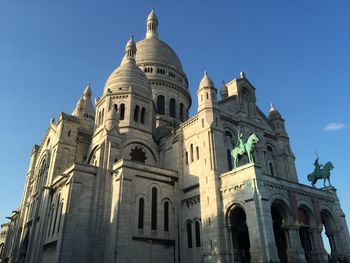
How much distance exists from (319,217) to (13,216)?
134 ft

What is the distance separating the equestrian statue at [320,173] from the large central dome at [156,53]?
30.3 meters

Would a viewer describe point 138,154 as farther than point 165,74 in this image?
No

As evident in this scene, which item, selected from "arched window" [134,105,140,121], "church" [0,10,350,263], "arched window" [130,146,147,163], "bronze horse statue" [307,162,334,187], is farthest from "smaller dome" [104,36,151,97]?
"bronze horse statue" [307,162,334,187]

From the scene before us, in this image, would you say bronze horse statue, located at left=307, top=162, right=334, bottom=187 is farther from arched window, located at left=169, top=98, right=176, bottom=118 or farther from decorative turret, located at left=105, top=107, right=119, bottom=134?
arched window, located at left=169, top=98, right=176, bottom=118

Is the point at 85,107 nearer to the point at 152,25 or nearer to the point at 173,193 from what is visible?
the point at 152,25

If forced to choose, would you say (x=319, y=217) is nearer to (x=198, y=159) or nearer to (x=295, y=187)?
(x=295, y=187)

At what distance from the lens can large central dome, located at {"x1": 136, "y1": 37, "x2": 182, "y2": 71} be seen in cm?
5476

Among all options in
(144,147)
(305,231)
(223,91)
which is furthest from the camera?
(223,91)

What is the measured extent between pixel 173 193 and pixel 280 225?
10946 mm

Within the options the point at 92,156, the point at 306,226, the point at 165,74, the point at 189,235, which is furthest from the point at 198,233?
the point at 165,74

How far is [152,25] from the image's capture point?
2530 inches

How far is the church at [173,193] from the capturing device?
91.2 feet

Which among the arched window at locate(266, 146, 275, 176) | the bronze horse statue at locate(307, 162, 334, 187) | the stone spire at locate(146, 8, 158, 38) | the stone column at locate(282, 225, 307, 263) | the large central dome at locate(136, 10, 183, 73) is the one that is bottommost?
the stone column at locate(282, 225, 307, 263)

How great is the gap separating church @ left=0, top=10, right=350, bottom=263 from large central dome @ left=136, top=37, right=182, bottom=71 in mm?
11494
